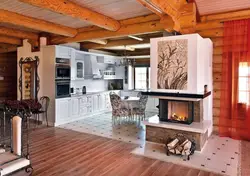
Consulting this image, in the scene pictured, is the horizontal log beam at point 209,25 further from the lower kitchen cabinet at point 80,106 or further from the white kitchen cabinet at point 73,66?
the lower kitchen cabinet at point 80,106

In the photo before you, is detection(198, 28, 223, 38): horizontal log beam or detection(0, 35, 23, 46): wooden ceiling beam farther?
detection(0, 35, 23, 46): wooden ceiling beam

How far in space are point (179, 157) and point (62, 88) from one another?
4364mm

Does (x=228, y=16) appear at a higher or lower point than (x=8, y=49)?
higher

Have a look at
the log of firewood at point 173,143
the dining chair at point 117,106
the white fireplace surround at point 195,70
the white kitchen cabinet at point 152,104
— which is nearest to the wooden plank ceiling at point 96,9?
the white fireplace surround at point 195,70

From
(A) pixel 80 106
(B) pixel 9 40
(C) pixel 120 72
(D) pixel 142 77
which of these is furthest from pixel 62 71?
(D) pixel 142 77

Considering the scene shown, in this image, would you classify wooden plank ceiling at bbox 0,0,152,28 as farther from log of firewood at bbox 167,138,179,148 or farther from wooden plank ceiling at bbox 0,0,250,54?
log of firewood at bbox 167,138,179,148

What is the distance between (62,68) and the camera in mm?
6539

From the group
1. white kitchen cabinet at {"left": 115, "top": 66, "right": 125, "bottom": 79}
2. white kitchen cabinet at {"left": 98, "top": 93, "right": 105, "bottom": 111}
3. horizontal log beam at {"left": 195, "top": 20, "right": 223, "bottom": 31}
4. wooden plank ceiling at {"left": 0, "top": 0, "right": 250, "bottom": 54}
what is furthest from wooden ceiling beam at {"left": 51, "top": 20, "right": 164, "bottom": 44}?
white kitchen cabinet at {"left": 115, "top": 66, "right": 125, "bottom": 79}

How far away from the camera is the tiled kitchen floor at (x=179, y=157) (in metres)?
3.59

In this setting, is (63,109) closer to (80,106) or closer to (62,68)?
(80,106)

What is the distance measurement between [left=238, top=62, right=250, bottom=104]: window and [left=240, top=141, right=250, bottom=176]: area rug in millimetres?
1016

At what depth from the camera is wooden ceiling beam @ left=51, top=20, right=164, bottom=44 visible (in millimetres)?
4844

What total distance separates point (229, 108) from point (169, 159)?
7.38 feet

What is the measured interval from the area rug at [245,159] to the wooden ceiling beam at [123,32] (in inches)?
128
